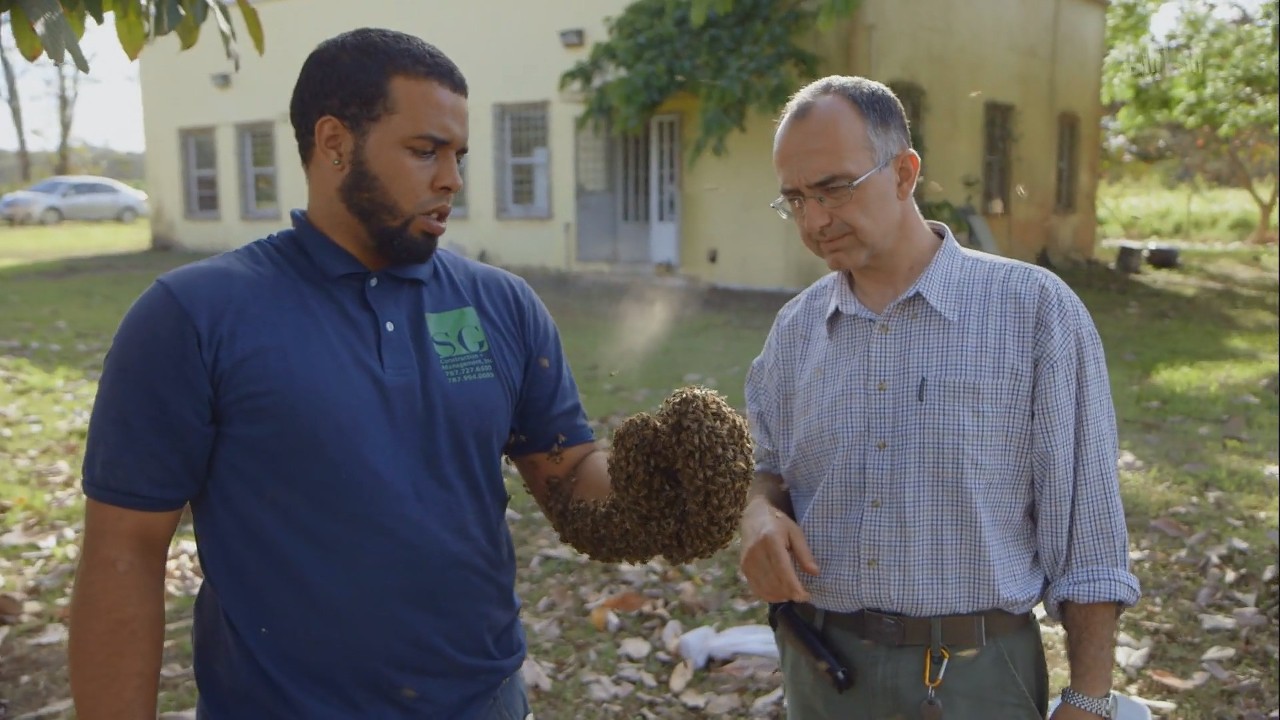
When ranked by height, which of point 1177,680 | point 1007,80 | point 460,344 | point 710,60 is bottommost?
point 1177,680

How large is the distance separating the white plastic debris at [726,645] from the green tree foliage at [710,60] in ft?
29.0

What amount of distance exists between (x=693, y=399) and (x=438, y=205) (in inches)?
24.0

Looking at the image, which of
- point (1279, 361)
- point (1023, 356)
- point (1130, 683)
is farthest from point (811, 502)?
point (1279, 361)

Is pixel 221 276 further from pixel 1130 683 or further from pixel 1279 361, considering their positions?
pixel 1279 361

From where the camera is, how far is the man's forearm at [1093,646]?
2289mm

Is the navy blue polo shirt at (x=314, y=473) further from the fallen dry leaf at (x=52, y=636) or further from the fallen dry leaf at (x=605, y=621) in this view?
the fallen dry leaf at (x=52, y=636)

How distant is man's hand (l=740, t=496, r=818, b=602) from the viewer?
2344 mm

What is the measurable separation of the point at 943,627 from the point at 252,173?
18087mm

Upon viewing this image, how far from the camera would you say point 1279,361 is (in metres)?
10.8

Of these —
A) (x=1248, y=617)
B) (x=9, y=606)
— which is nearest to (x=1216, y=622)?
(x=1248, y=617)

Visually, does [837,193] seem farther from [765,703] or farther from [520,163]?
[520,163]

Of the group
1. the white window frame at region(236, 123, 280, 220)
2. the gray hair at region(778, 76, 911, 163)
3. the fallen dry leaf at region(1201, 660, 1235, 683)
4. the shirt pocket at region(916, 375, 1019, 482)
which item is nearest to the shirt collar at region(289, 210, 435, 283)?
the gray hair at region(778, 76, 911, 163)

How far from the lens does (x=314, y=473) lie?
1995 millimetres

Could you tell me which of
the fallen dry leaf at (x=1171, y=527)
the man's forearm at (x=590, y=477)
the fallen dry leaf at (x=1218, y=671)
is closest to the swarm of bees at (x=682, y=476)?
the man's forearm at (x=590, y=477)
